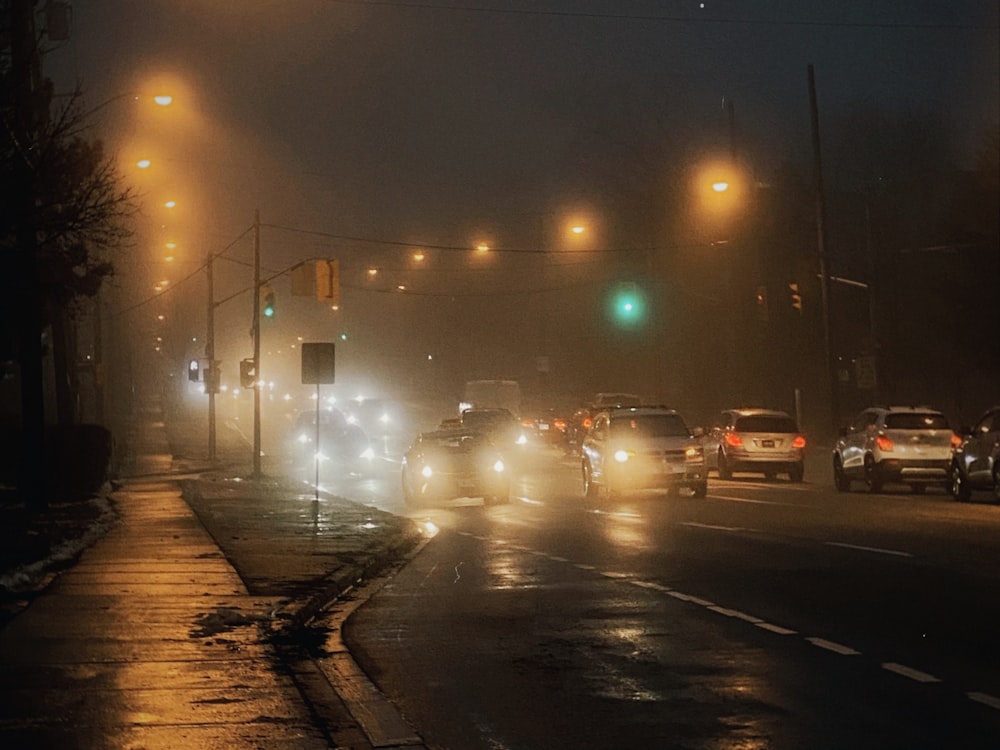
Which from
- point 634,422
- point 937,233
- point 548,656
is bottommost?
point 548,656

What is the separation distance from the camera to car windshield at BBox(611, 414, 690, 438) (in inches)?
1229

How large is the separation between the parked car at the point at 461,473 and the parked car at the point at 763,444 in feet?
26.2

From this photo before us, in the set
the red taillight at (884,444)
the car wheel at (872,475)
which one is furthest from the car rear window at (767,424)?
the red taillight at (884,444)

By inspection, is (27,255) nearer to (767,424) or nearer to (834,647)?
(834,647)

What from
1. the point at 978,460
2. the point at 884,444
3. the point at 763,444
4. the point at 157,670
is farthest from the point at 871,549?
the point at 763,444

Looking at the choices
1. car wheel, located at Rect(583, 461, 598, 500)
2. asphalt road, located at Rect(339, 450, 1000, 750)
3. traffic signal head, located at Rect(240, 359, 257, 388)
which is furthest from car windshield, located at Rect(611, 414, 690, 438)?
traffic signal head, located at Rect(240, 359, 257, 388)

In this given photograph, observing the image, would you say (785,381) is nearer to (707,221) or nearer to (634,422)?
(707,221)

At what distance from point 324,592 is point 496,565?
4023mm

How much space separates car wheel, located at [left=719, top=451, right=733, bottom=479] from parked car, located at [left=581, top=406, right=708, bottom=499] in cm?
746

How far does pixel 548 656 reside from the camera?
1194cm

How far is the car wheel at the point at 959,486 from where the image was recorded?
94.9ft

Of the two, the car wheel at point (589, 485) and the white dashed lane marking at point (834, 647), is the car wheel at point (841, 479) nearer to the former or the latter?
the car wheel at point (589, 485)

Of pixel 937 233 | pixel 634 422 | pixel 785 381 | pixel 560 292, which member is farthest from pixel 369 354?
pixel 634 422

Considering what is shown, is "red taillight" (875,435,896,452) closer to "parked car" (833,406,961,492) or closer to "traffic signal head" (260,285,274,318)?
"parked car" (833,406,961,492)
